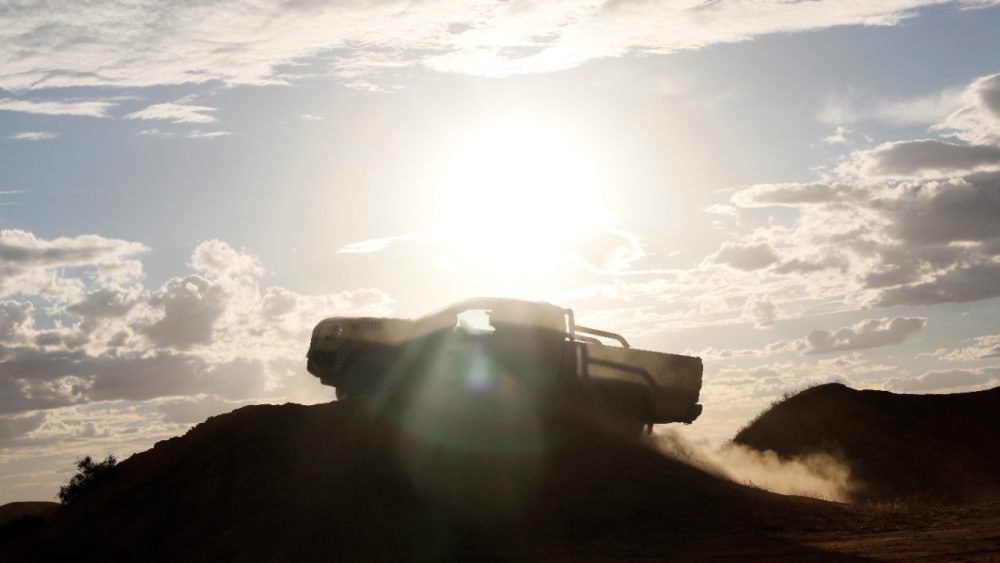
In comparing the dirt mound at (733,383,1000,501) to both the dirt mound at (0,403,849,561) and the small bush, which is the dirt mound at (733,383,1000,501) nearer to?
the dirt mound at (0,403,849,561)

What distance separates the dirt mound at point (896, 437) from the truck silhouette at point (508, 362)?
7146mm

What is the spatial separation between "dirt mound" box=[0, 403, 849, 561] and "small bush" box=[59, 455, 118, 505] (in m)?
0.29

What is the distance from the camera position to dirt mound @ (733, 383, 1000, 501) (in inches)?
891

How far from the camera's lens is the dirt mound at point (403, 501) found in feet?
40.7

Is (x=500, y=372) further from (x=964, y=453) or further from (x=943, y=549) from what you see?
(x=964, y=453)

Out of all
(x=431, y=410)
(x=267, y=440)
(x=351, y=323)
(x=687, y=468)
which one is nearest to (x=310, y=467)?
(x=267, y=440)

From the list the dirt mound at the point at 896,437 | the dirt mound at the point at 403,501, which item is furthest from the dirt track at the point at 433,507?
the dirt mound at the point at 896,437

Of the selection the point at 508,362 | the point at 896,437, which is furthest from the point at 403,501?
the point at 896,437

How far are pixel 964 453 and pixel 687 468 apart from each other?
13178mm

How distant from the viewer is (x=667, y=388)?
17328 mm

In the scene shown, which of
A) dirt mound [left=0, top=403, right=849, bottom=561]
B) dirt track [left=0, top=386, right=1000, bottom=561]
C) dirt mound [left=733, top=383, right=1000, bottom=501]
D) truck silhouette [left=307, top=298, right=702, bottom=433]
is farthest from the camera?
dirt mound [left=733, top=383, right=1000, bottom=501]

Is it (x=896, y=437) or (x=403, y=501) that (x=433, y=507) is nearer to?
(x=403, y=501)

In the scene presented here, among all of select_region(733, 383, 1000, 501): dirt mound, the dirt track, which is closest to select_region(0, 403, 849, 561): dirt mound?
the dirt track

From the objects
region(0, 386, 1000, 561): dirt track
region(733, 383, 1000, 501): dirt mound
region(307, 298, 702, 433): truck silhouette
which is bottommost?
region(733, 383, 1000, 501): dirt mound
